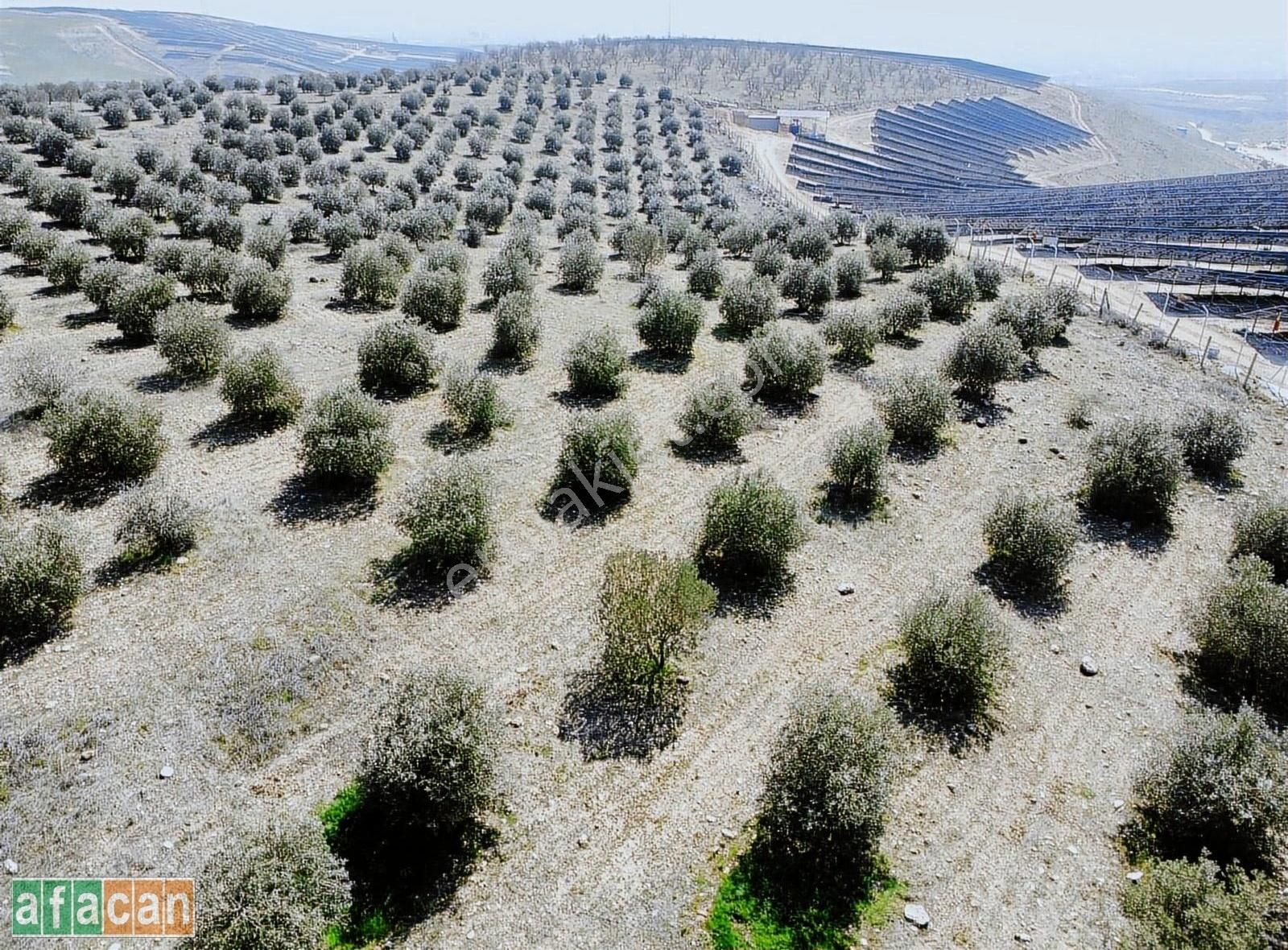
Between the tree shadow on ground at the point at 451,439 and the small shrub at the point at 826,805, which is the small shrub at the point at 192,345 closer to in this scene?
the tree shadow on ground at the point at 451,439

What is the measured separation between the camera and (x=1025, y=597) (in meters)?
15.4

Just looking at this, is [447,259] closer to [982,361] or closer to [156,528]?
[156,528]

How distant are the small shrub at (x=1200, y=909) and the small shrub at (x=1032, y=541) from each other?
6745mm

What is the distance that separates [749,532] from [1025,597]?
6163 millimetres

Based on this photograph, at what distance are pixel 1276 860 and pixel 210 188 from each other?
160ft

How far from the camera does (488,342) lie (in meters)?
26.5

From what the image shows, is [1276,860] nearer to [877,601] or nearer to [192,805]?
[877,601]

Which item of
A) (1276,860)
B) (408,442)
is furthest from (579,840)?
(408,442)

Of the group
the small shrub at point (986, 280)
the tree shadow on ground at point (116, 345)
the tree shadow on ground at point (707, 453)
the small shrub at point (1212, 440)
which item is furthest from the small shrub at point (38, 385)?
the small shrub at point (986, 280)

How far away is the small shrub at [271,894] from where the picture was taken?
7816 millimetres

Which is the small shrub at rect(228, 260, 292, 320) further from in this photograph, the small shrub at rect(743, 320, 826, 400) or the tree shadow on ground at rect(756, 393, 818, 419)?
the tree shadow on ground at rect(756, 393, 818, 419)

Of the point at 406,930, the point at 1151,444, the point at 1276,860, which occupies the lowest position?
the point at 406,930

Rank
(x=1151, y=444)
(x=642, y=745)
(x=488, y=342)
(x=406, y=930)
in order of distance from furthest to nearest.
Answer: (x=488, y=342), (x=1151, y=444), (x=642, y=745), (x=406, y=930)

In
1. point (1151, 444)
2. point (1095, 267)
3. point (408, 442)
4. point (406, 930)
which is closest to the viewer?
point (406, 930)
